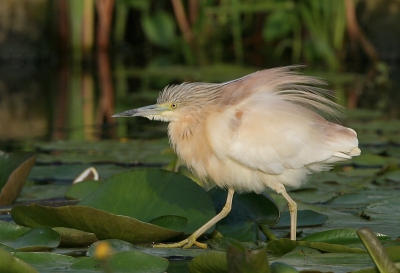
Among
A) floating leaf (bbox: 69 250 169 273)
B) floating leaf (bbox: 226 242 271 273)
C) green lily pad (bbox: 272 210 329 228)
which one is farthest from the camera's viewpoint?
green lily pad (bbox: 272 210 329 228)

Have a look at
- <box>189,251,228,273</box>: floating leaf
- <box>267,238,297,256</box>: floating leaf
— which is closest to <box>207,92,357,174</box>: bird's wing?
<box>267,238,297,256</box>: floating leaf

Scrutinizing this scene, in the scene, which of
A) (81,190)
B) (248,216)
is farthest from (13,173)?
(248,216)

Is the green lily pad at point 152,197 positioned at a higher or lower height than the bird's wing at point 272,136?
lower

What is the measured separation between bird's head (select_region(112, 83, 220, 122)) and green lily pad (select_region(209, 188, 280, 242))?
1.59 ft

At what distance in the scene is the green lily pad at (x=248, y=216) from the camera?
3.26 meters

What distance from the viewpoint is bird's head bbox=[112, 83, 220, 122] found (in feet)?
10.5

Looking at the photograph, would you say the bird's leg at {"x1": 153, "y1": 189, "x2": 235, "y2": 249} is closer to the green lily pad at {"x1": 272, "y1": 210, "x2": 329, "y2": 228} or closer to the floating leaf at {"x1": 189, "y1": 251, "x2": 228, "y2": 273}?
the green lily pad at {"x1": 272, "y1": 210, "x2": 329, "y2": 228}

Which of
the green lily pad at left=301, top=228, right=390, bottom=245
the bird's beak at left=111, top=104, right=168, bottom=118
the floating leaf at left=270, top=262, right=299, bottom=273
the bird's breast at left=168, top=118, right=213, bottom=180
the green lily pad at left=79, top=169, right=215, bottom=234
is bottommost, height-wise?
the green lily pad at left=301, top=228, right=390, bottom=245

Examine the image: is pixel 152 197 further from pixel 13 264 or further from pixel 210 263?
pixel 13 264

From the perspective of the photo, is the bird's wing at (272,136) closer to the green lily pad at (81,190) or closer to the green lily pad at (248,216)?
the green lily pad at (248,216)

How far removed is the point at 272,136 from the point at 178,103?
41 cm

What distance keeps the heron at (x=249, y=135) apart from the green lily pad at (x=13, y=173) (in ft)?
2.61

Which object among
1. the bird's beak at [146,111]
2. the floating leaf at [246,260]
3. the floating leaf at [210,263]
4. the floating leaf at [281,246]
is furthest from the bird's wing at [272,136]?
the floating leaf at [246,260]

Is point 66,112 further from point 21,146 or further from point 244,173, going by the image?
point 244,173
